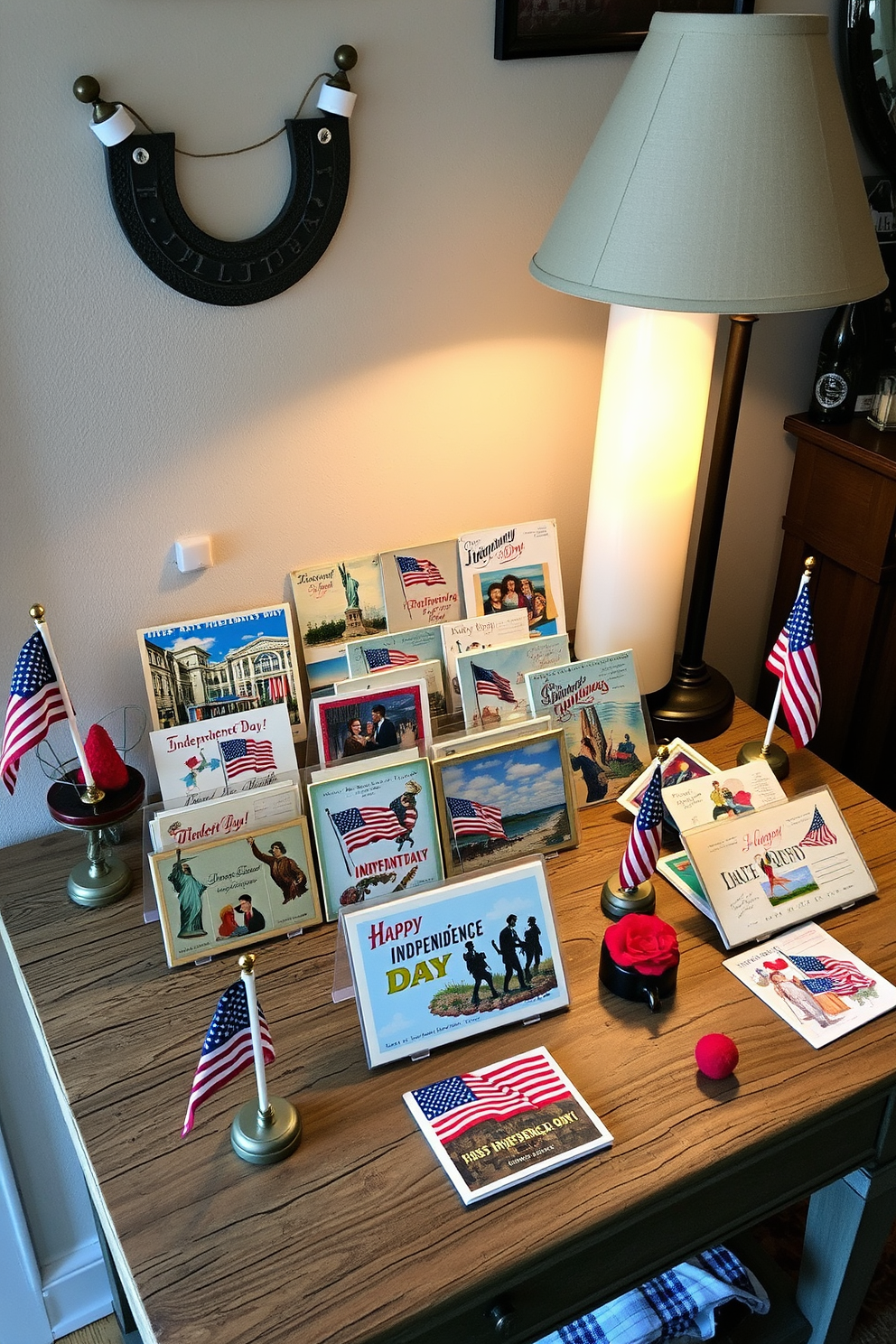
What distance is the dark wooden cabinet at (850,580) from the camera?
1.89 meters

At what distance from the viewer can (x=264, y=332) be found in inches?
59.2

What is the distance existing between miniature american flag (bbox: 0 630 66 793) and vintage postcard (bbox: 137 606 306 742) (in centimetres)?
18

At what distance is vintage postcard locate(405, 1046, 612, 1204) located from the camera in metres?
1.16

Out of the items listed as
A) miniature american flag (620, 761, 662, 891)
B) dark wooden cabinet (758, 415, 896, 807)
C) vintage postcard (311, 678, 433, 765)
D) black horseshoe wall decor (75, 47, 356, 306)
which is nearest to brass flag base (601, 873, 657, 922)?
miniature american flag (620, 761, 662, 891)

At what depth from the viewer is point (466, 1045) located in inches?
51.8

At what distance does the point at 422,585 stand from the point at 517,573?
0.15 metres

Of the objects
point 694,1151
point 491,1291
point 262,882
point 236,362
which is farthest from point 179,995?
point 236,362

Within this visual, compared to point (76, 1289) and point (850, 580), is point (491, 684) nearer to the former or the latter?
point (850, 580)

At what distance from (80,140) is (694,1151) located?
1326mm

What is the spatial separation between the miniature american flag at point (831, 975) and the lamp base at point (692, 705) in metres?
0.47

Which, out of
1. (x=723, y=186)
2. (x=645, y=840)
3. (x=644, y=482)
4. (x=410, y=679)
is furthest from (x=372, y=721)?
(x=723, y=186)

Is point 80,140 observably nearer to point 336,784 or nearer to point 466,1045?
point 336,784

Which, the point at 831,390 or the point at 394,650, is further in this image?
the point at 831,390

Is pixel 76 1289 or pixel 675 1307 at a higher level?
pixel 675 1307
